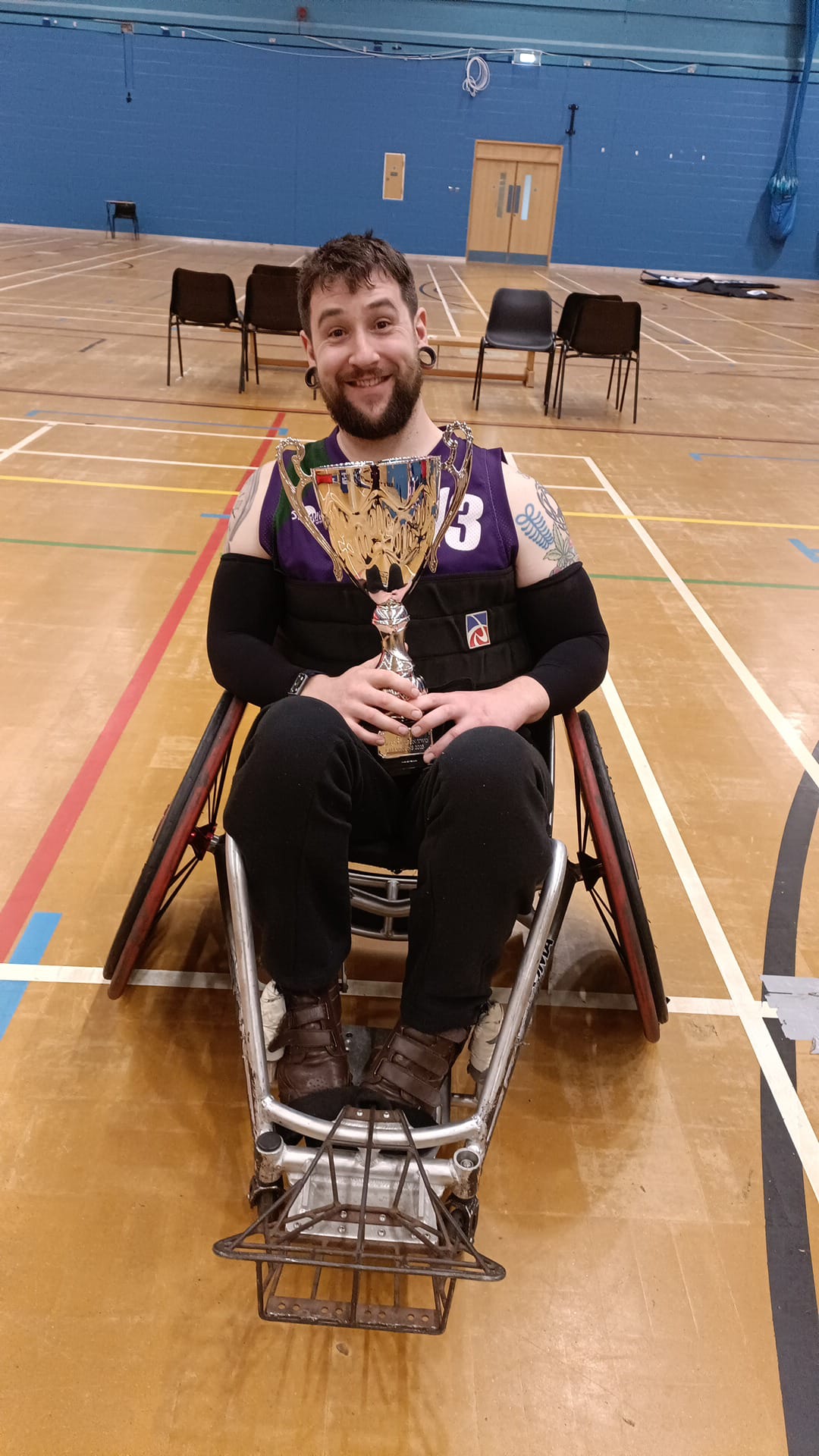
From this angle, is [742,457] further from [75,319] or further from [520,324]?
[75,319]

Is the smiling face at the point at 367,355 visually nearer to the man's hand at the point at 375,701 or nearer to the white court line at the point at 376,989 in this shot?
the man's hand at the point at 375,701

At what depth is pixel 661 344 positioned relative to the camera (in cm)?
1029

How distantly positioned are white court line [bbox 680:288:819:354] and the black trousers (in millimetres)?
10944

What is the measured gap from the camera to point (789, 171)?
16.1 meters

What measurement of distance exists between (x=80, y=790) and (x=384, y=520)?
4.41 ft

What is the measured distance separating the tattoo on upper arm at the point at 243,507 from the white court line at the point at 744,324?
10.6 meters

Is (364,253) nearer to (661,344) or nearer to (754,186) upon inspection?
(661,344)

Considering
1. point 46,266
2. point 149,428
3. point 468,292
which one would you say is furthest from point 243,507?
point 46,266

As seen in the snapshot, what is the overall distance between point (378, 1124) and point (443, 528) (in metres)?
0.92

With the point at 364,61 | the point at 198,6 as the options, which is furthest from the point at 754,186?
the point at 198,6

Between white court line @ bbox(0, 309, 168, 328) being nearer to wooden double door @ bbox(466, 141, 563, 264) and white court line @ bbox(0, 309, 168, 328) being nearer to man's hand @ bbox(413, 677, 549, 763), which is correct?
man's hand @ bbox(413, 677, 549, 763)

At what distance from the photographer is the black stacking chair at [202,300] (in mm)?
6859

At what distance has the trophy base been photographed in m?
1.45

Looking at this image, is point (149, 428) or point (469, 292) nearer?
point (149, 428)
